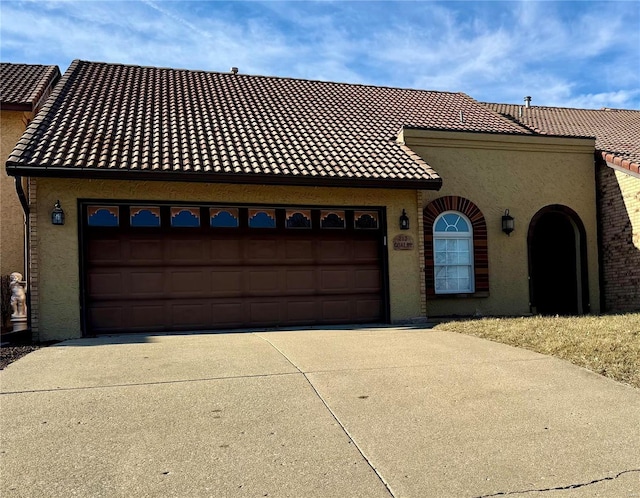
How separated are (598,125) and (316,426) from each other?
1668cm

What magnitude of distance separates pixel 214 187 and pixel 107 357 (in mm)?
4065

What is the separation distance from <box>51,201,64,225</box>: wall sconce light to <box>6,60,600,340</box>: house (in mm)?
24

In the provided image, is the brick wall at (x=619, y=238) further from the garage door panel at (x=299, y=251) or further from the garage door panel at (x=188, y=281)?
the garage door panel at (x=188, y=281)

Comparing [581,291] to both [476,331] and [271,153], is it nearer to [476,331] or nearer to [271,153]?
[476,331]

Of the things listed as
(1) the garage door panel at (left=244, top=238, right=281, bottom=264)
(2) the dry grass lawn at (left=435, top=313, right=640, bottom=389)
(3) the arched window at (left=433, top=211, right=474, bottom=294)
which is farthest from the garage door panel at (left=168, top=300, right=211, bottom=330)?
(3) the arched window at (left=433, top=211, right=474, bottom=294)

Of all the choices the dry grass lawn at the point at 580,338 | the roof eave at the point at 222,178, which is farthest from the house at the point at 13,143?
the dry grass lawn at the point at 580,338

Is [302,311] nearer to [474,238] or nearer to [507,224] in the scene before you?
[474,238]

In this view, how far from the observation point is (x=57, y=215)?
9.38 meters

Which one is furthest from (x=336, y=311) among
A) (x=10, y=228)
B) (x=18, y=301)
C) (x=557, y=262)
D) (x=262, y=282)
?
(x=10, y=228)

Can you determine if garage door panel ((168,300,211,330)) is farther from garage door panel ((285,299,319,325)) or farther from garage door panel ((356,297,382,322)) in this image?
garage door panel ((356,297,382,322))

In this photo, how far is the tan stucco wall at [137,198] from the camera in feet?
30.7

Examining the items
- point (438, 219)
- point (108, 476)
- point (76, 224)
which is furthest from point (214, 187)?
point (108, 476)

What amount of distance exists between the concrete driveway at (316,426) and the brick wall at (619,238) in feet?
22.7

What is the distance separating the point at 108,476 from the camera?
3641mm
